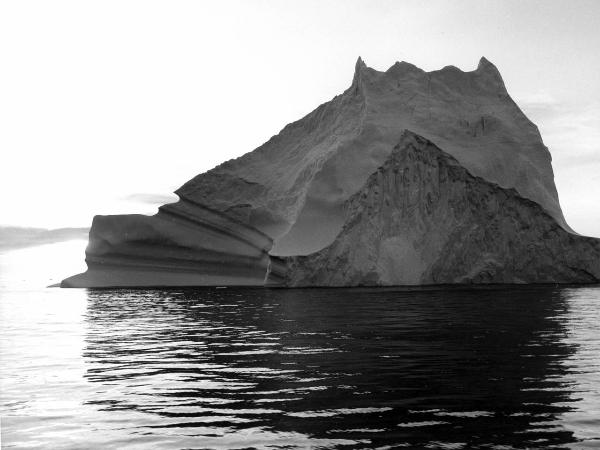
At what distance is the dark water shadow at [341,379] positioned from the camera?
16.3ft

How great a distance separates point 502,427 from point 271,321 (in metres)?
9.50

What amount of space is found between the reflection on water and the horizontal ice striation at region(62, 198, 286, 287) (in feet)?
56.4

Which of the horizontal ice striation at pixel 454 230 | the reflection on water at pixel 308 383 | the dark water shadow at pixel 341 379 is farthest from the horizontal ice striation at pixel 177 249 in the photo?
the reflection on water at pixel 308 383

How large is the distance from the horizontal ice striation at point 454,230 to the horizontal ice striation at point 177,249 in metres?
5.98

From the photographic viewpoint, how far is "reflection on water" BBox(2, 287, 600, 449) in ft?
16.2

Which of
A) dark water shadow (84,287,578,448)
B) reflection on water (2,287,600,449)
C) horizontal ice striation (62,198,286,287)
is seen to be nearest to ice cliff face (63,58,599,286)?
horizontal ice striation (62,198,286,287)

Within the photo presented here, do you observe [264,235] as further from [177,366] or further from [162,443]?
[162,443]

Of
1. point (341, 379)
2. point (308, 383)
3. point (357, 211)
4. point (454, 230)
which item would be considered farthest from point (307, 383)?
point (454, 230)

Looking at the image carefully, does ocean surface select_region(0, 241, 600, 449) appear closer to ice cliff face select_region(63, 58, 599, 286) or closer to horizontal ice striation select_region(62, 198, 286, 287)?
ice cliff face select_region(63, 58, 599, 286)

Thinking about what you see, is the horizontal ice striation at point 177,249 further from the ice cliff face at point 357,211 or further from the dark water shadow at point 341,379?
the dark water shadow at point 341,379

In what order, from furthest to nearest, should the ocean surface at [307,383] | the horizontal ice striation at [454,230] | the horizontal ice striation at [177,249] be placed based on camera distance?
the horizontal ice striation at [177,249] < the horizontal ice striation at [454,230] < the ocean surface at [307,383]

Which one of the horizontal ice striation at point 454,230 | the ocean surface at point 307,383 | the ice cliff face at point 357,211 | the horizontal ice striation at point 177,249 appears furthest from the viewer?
the horizontal ice striation at point 177,249

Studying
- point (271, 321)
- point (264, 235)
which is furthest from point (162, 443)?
point (264, 235)

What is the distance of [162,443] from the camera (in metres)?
4.70
